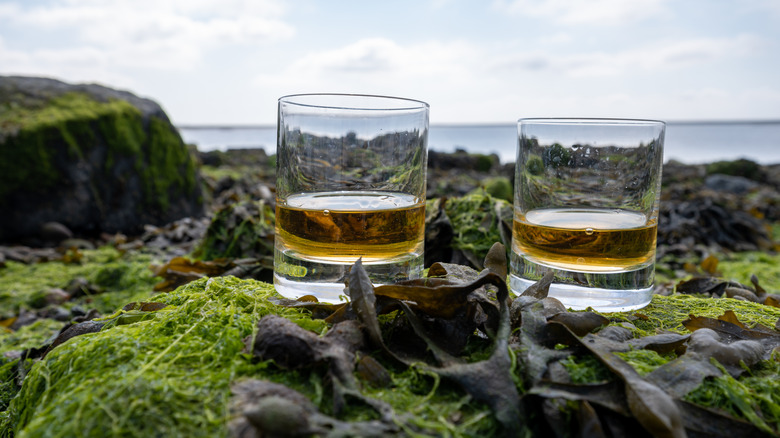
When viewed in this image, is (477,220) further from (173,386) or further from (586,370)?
(173,386)

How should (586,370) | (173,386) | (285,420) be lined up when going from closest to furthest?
(285,420) < (173,386) < (586,370)

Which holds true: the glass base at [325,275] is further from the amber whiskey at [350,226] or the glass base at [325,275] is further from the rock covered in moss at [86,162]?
the rock covered in moss at [86,162]

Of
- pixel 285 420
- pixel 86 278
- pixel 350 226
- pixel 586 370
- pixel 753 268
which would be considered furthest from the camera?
pixel 753 268

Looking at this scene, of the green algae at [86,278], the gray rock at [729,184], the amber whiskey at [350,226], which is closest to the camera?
the amber whiskey at [350,226]

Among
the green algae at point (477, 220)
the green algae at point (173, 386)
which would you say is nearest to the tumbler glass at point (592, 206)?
the green algae at point (173, 386)

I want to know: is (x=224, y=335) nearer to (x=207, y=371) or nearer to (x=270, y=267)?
(x=207, y=371)

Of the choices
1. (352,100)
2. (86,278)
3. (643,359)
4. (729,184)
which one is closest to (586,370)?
(643,359)
